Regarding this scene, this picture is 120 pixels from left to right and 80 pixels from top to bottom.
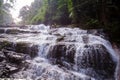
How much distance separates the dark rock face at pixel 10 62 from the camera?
8320 mm

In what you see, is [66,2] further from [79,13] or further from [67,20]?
[79,13]

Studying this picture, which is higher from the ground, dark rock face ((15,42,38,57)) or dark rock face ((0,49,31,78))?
dark rock face ((15,42,38,57))

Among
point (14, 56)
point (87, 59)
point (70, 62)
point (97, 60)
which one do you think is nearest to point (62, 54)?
point (70, 62)

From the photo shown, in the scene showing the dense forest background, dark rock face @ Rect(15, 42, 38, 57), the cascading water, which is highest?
the dense forest background

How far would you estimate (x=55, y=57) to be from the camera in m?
9.85

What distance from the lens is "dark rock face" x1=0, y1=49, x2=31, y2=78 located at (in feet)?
27.3

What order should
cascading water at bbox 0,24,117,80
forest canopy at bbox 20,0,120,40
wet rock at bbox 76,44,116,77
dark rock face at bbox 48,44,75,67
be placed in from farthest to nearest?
forest canopy at bbox 20,0,120,40
dark rock face at bbox 48,44,75,67
wet rock at bbox 76,44,116,77
cascading water at bbox 0,24,117,80

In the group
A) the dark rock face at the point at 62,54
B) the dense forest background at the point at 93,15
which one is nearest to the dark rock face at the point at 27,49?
the dark rock face at the point at 62,54

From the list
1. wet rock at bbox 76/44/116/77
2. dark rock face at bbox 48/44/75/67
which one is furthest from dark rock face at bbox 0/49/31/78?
wet rock at bbox 76/44/116/77

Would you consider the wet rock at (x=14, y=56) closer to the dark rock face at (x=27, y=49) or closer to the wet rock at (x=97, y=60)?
the dark rock face at (x=27, y=49)

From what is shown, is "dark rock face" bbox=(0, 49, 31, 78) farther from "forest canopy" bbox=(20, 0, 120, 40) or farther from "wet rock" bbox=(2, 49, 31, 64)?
"forest canopy" bbox=(20, 0, 120, 40)

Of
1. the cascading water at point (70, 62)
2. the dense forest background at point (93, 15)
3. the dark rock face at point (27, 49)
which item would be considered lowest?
the cascading water at point (70, 62)

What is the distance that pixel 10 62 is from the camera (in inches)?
365

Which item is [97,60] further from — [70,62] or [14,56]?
[14,56]
